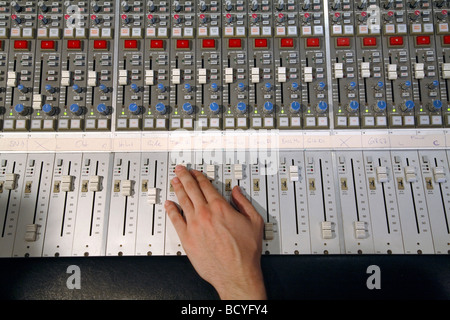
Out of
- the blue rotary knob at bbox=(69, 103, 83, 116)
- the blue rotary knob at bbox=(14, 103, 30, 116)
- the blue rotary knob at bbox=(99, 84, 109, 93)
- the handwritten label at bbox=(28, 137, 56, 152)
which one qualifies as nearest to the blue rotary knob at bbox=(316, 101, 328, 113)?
the blue rotary knob at bbox=(99, 84, 109, 93)

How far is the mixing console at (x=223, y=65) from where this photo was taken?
2.32 metres

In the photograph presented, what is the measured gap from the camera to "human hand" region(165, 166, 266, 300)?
195 cm

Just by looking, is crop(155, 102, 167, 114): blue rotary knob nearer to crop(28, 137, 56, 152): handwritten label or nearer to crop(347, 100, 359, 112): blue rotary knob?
crop(28, 137, 56, 152): handwritten label

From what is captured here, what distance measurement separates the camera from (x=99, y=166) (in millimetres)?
2271

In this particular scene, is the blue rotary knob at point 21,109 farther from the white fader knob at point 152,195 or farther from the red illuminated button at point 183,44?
the red illuminated button at point 183,44

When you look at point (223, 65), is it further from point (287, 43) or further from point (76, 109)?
point (76, 109)

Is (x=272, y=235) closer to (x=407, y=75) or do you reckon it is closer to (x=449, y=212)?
(x=449, y=212)

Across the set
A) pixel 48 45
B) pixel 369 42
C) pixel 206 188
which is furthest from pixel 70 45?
pixel 369 42

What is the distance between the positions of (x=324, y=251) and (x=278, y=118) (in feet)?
2.95

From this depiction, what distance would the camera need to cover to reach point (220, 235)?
2.02 meters

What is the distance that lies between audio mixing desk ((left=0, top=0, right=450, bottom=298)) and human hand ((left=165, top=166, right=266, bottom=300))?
9 cm

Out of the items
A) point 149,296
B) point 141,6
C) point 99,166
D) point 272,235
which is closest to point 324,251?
point 272,235

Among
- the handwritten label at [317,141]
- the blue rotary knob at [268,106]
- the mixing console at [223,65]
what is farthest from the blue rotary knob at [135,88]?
the handwritten label at [317,141]

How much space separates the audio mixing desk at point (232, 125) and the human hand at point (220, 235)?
92 millimetres
